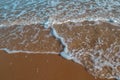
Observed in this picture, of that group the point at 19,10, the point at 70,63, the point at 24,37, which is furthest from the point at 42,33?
the point at 19,10

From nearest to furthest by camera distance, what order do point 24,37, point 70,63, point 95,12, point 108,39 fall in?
point 70,63
point 108,39
point 24,37
point 95,12

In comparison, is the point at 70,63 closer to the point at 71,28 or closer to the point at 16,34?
the point at 71,28

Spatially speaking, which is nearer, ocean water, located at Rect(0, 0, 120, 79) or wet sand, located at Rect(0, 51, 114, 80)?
wet sand, located at Rect(0, 51, 114, 80)

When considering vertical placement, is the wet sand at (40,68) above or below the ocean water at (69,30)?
above

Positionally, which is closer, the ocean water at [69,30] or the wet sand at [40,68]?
the wet sand at [40,68]

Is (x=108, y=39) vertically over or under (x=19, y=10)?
over
